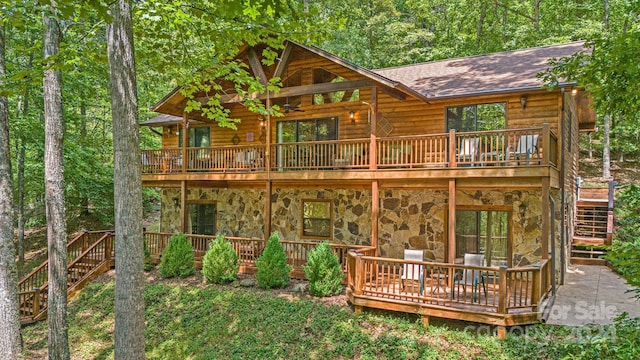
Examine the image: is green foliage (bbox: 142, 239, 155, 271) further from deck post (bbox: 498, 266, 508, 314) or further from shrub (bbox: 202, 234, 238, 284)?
deck post (bbox: 498, 266, 508, 314)

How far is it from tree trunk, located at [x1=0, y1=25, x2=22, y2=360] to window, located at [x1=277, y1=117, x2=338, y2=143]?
8.15 meters

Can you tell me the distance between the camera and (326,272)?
977 cm

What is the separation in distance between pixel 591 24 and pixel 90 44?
23891 mm

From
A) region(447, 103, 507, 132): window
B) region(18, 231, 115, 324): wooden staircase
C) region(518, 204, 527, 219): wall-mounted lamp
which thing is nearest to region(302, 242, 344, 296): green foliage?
region(518, 204, 527, 219): wall-mounted lamp

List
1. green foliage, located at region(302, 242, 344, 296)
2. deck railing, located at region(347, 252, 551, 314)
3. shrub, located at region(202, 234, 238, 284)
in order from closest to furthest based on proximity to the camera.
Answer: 1. deck railing, located at region(347, 252, 551, 314)
2. green foliage, located at region(302, 242, 344, 296)
3. shrub, located at region(202, 234, 238, 284)

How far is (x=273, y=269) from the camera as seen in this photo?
10.5 m

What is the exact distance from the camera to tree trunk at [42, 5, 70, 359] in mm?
8547

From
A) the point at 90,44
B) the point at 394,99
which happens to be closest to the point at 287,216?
the point at 394,99

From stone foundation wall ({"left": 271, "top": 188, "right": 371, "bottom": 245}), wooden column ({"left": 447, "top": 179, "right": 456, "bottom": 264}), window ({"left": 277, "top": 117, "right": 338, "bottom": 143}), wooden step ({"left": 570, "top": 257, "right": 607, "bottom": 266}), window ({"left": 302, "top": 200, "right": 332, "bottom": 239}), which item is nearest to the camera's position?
wooden column ({"left": 447, "top": 179, "right": 456, "bottom": 264})

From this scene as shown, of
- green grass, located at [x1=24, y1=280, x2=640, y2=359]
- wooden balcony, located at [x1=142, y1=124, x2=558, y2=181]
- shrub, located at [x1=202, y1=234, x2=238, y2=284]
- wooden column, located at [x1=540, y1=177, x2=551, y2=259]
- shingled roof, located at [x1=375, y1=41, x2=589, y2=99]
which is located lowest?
green grass, located at [x1=24, y1=280, x2=640, y2=359]


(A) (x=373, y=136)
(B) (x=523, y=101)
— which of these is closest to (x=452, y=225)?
(A) (x=373, y=136)

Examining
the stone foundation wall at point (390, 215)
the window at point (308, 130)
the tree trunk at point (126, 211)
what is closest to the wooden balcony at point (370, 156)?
the window at point (308, 130)

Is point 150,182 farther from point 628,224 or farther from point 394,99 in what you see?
point 628,224

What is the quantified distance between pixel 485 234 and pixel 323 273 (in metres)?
4.58
